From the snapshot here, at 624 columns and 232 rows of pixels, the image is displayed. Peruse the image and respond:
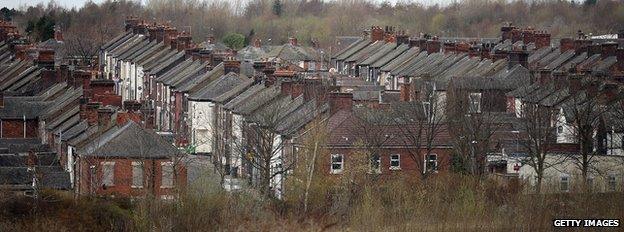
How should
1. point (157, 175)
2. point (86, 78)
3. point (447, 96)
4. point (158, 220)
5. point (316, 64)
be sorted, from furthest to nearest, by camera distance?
1. point (316, 64)
2. point (447, 96)
3. point (86, 78)
4. point (157, 175)
5. point (158, 220)

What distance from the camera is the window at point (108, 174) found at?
164ft

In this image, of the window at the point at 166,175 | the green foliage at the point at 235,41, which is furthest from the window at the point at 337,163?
the green foliage at the point at 235,41

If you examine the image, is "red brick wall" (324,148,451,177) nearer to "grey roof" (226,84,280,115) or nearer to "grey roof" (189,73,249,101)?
"grey roof" (226,84,280,115)

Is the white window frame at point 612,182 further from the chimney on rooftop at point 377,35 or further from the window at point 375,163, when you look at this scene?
the chimney on rooftop at point 377,35

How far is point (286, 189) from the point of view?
50469 mm

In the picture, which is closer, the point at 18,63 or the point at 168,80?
the point at 168,80

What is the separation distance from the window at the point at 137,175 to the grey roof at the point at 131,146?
0.31m

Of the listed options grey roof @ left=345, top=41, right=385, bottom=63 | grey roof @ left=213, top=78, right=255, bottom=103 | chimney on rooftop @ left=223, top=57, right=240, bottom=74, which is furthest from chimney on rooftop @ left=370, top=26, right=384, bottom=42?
grey roof @ left=213, top=78, right=255, bottom=103

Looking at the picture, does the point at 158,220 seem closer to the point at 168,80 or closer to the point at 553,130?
the point at 553,130

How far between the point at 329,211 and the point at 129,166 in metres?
6.77

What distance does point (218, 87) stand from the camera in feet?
238

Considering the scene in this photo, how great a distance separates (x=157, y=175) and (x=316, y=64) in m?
64.7

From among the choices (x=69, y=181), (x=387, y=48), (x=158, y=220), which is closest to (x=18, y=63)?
(x=387, y=48)

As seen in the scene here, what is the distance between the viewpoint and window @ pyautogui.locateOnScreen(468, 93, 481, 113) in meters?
62.6
